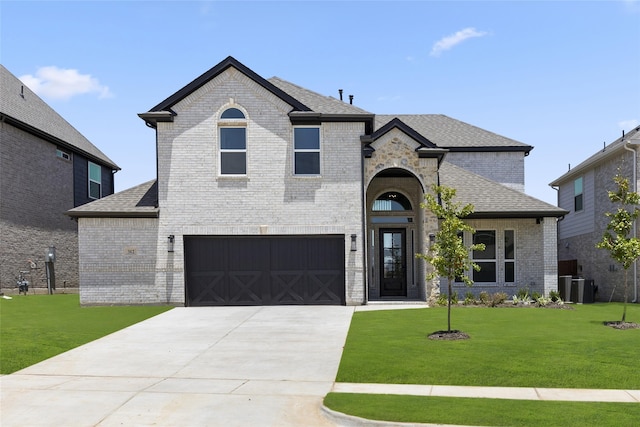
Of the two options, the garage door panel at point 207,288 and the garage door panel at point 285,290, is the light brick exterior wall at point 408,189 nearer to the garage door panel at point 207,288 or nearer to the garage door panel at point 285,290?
the garage door panel at point 285,290

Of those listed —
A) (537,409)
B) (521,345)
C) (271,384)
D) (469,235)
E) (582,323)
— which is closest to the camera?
(537,409)

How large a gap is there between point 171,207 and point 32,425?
1292 cm

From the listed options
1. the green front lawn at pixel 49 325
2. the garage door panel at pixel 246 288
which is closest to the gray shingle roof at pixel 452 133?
the garage door panel at pixel 246 288

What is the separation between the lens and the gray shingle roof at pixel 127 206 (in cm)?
2009

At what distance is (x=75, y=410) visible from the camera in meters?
8.53

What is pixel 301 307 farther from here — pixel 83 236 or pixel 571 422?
pixel 571 422

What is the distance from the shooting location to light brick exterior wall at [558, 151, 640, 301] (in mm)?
24350

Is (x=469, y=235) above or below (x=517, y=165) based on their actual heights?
below

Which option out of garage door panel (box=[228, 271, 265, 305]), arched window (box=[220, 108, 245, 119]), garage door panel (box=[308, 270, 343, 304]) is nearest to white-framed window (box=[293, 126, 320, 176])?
arched window (box=[220, 108, 245, 119])

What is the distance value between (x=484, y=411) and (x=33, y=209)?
996 inches

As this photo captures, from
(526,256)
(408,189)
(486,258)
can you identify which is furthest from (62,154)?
(526,256)

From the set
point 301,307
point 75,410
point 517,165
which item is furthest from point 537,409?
point 517,165

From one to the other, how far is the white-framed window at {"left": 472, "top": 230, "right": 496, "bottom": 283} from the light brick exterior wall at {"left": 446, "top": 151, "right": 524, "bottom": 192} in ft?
22.4

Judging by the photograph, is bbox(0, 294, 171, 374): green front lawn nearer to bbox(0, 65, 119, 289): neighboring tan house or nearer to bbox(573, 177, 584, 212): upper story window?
bbox(0, 65, 119, 289): neighboring tan house
